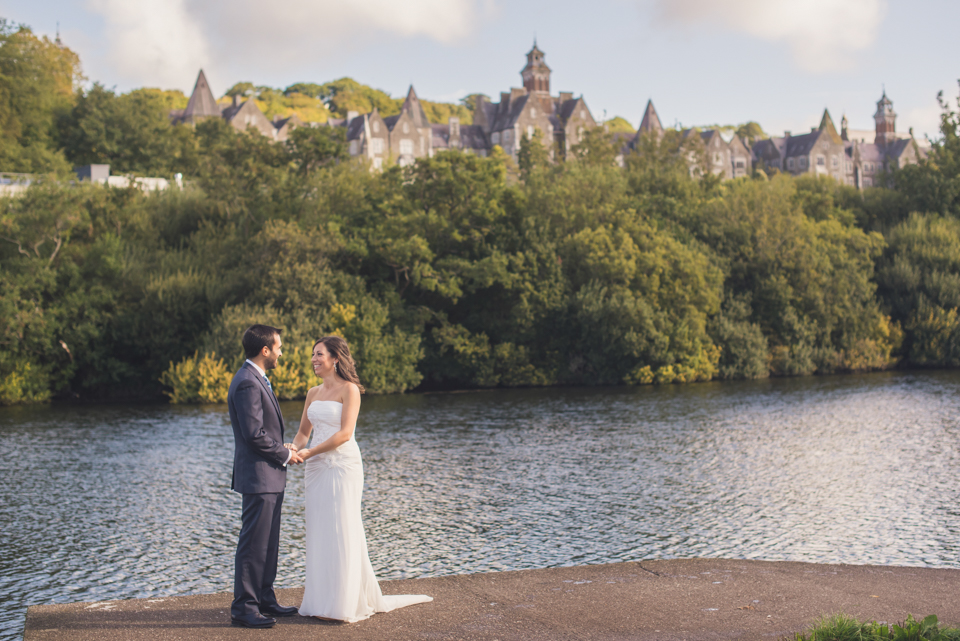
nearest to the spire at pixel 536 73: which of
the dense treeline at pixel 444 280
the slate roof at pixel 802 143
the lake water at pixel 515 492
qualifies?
the slate roof at pixel 802 143

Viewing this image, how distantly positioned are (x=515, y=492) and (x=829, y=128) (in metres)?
133

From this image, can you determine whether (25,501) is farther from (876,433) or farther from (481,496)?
(876,433)

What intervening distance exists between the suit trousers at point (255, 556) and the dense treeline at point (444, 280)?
2827 centimetres

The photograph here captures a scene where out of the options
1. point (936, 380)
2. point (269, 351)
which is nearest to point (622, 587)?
point (269, 351)

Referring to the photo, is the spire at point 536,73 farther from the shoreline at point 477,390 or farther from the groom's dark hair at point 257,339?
the groom's dark hair at point 257,339

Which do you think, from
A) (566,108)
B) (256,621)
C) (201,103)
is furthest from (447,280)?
(566,108)

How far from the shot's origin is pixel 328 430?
705 centimetres

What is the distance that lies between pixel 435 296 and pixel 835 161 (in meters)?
108

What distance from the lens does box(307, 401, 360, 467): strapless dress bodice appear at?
7.05 meters

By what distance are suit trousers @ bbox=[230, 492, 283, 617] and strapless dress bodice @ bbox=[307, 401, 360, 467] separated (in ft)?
1.50

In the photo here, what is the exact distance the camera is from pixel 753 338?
4231cm

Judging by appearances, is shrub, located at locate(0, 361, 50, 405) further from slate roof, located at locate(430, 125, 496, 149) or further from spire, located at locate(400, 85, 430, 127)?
slate roof, located at locate(430, 125, 496, 149)

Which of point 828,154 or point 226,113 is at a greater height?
point 226,113

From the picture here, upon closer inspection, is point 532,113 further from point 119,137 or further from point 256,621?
point 256,621
